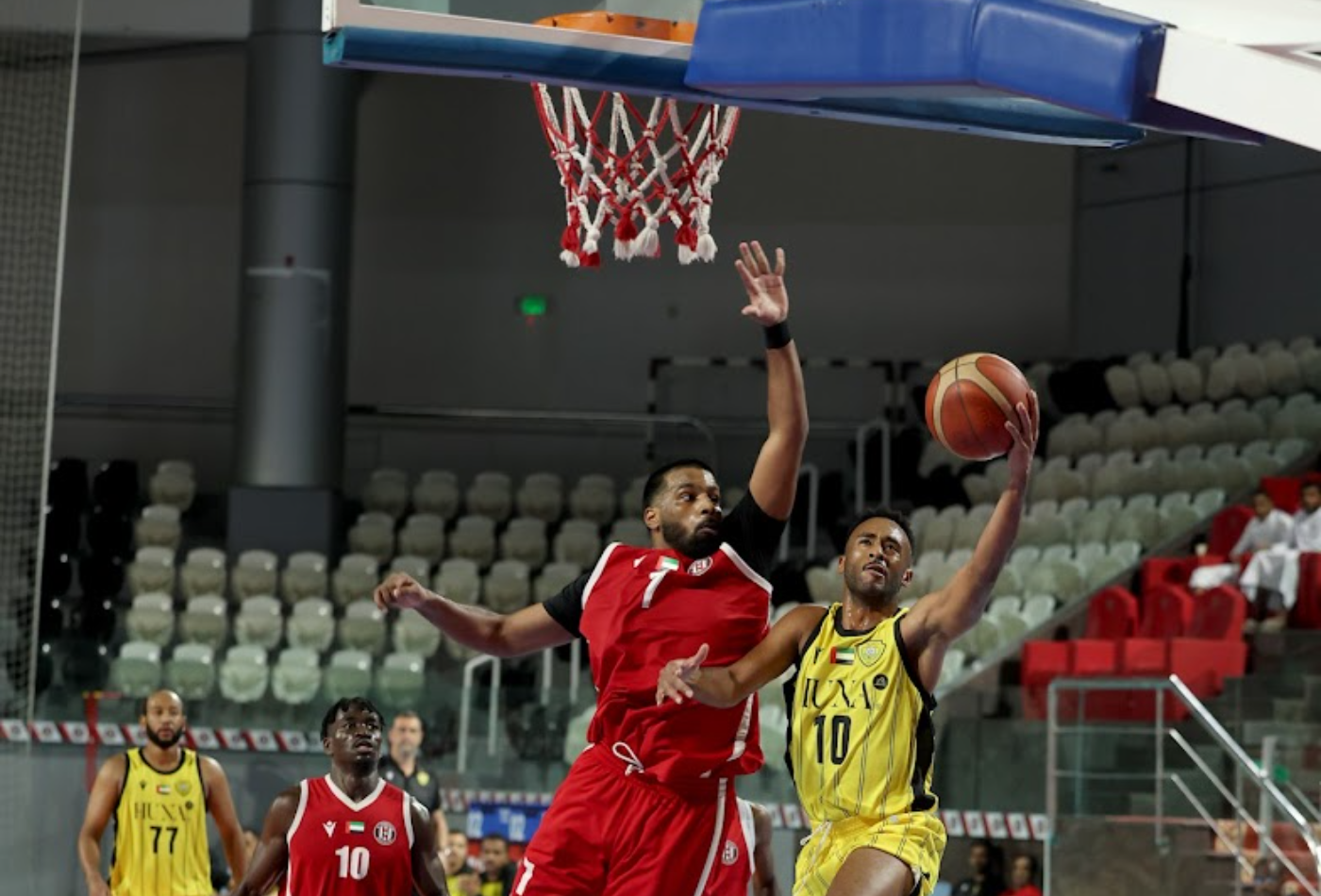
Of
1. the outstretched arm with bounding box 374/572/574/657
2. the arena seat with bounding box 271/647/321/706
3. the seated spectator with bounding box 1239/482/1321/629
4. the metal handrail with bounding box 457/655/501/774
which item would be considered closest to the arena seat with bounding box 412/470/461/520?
the arena seat with bounding box 271/647/321/706

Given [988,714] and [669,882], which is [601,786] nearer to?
[669,882]

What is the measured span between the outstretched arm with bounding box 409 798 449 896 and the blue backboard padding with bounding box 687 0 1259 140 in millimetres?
2781

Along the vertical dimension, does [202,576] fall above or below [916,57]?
below

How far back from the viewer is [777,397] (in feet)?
20.1

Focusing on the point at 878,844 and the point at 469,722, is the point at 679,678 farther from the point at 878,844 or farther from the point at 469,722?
the point at 469,722

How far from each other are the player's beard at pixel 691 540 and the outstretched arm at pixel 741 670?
27cm

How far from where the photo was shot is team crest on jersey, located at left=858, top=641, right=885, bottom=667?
20.2 feet

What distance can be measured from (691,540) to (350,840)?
2.05 metres

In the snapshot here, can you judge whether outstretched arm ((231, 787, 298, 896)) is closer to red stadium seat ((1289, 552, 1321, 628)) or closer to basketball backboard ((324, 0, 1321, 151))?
basketball backboard ((324, 0, 1321, 151))

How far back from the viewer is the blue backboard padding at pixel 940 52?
5.05 meters

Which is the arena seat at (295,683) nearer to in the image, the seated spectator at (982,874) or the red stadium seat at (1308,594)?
the seated spectator at (982,874)

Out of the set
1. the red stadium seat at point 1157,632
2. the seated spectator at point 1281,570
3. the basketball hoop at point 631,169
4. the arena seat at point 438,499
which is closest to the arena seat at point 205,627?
the arena seat at point 438,499

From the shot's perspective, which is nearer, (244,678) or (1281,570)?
(1281,570)

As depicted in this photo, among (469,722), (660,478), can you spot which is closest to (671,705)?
(660,478)
